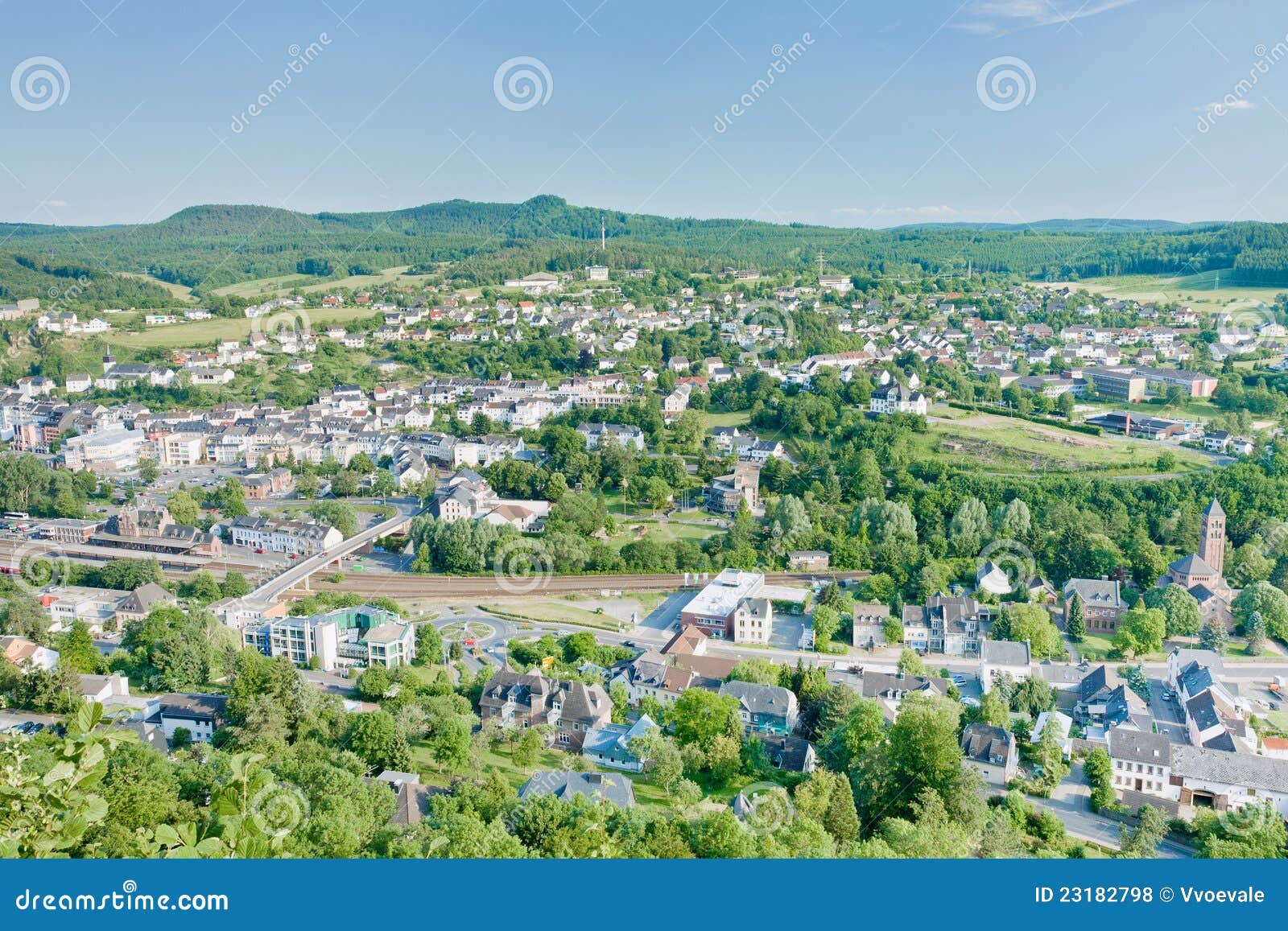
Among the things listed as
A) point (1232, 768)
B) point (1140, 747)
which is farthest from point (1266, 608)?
point (1140, 747)

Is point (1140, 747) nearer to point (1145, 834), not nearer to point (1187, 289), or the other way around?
point (1145, 834)

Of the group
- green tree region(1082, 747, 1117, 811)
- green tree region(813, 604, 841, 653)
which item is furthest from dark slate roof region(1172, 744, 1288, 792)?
green tree region(813, 604, 841, 653)

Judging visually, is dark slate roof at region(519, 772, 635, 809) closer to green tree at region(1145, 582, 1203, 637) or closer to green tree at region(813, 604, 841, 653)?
green tree at region(813, 604, 841, 653)

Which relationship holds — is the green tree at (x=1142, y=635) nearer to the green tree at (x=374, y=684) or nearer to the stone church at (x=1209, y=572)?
the stone church at (x=1209, y=572)

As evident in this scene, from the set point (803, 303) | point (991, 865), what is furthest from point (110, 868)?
point (803, 303)

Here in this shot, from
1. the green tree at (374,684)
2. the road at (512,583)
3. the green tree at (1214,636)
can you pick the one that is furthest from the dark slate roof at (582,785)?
the green tree at (1214,636)

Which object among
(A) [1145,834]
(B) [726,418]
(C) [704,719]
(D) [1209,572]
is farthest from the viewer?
(B) [726,418]

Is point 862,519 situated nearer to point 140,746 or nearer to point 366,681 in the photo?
point 366,681
